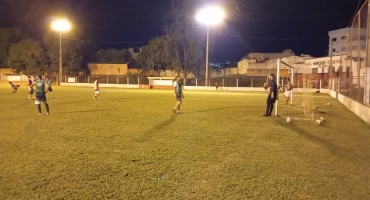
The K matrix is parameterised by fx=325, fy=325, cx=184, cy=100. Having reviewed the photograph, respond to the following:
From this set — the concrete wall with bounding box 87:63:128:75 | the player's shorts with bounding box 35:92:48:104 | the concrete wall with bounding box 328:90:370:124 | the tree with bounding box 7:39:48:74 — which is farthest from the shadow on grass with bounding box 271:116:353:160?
the tree with bounding box 7:39:48:74

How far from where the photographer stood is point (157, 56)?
174ft

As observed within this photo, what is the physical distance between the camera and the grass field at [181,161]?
4.84 metres

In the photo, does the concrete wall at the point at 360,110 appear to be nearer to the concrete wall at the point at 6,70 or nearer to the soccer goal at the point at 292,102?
the soccer goal at the point at 292,102

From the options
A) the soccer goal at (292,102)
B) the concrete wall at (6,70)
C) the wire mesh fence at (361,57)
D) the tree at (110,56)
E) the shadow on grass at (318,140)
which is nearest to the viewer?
the shadow on grass at (318,140)

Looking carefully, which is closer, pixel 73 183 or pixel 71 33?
pixel 73 183

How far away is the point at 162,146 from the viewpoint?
7.81 metres

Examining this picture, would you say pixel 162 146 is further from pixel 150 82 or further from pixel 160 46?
pixel 160 46

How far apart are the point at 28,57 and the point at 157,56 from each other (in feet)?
78.5

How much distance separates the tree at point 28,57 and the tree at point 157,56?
59.3 ft

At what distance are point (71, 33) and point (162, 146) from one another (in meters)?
56.7

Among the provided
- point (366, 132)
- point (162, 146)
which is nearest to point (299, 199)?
point (162, 146)

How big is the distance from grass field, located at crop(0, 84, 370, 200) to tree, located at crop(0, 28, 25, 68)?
57.7 m

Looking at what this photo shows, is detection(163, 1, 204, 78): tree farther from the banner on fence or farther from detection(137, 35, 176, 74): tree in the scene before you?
the banner on fence

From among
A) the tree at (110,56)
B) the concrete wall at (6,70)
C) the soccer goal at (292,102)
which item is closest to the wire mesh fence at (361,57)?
the soccer goal at (292,102)
